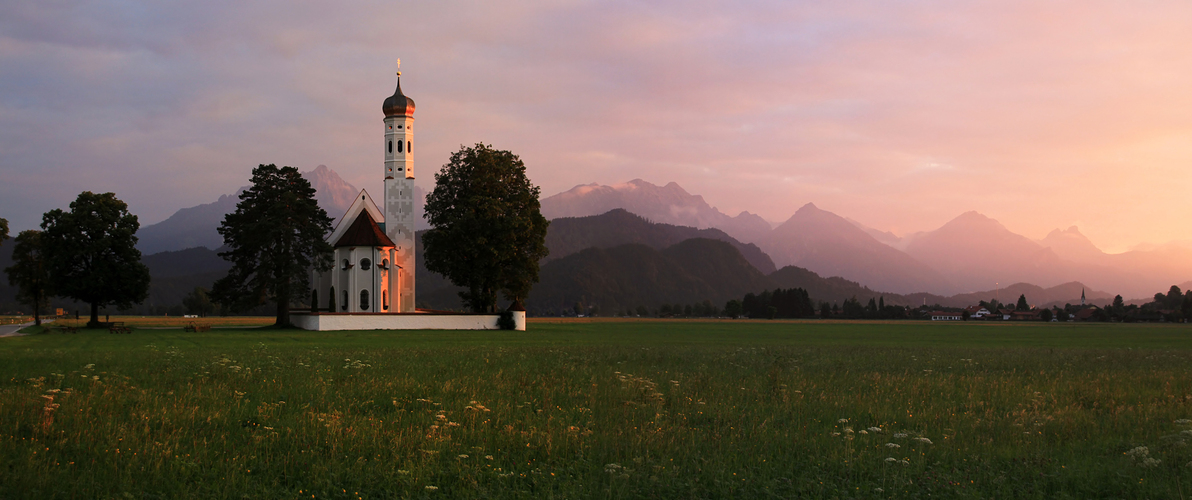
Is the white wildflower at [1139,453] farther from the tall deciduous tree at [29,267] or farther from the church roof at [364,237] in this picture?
the tall deciduous tree at [29,267]

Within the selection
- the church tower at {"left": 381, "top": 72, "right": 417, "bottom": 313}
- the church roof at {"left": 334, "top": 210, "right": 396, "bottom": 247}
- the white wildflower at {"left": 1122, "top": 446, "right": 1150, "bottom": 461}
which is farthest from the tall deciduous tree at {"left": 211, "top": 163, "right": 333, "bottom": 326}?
the white wildflower at {"left": 1122, "top": 446, "right": 1150, "bottom": 461}

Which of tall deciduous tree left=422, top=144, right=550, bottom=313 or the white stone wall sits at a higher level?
tall deciduous tree left=422, top=144, right=550, bottom=313

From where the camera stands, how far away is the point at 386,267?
79.9 m

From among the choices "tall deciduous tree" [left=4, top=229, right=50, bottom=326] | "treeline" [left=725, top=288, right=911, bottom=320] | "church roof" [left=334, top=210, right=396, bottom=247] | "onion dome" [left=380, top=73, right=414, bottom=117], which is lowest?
"treeline" [left=725, top=288, right=911, bottom=320]

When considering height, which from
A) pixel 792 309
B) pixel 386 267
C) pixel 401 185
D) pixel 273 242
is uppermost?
pixel 401 185

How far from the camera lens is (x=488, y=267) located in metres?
67.4

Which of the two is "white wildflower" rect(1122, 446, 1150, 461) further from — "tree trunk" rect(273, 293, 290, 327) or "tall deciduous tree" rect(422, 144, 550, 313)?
"tree trunk" rect(273, 293, 290, 327)

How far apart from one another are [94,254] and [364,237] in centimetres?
2431

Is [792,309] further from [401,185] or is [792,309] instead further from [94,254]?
[94,254]

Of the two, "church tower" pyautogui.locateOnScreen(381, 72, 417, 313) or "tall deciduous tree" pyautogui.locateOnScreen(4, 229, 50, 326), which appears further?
"church tower" pyautogui.locateOnScreen(381, 72, 417, 313)

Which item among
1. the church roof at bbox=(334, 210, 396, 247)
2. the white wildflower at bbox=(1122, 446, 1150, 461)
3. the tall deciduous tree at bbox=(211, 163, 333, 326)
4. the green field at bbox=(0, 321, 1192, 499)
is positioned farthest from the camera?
the church roof at bbox=(334, 210, 396, 247)

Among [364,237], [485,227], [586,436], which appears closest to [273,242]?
[364,237]

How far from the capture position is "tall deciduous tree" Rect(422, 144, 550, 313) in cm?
6600

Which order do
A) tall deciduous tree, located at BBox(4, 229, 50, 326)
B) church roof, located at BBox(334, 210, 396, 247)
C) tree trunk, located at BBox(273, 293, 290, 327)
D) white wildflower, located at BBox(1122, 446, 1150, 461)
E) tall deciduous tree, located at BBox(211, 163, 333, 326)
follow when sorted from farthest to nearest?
1. church roof, located at BBox(334, 210, 396, 247)
2. tall deciduous tree, located at BBox(4, 229, 50, 326)
3. tree trunk, located at BBox(273, 293, 290, 327)
4. tall deciduous tree, located at BBox(211, 163, 333, 326)
5. white wildflower, located at BBox(1122, 446, 1150, 461)
